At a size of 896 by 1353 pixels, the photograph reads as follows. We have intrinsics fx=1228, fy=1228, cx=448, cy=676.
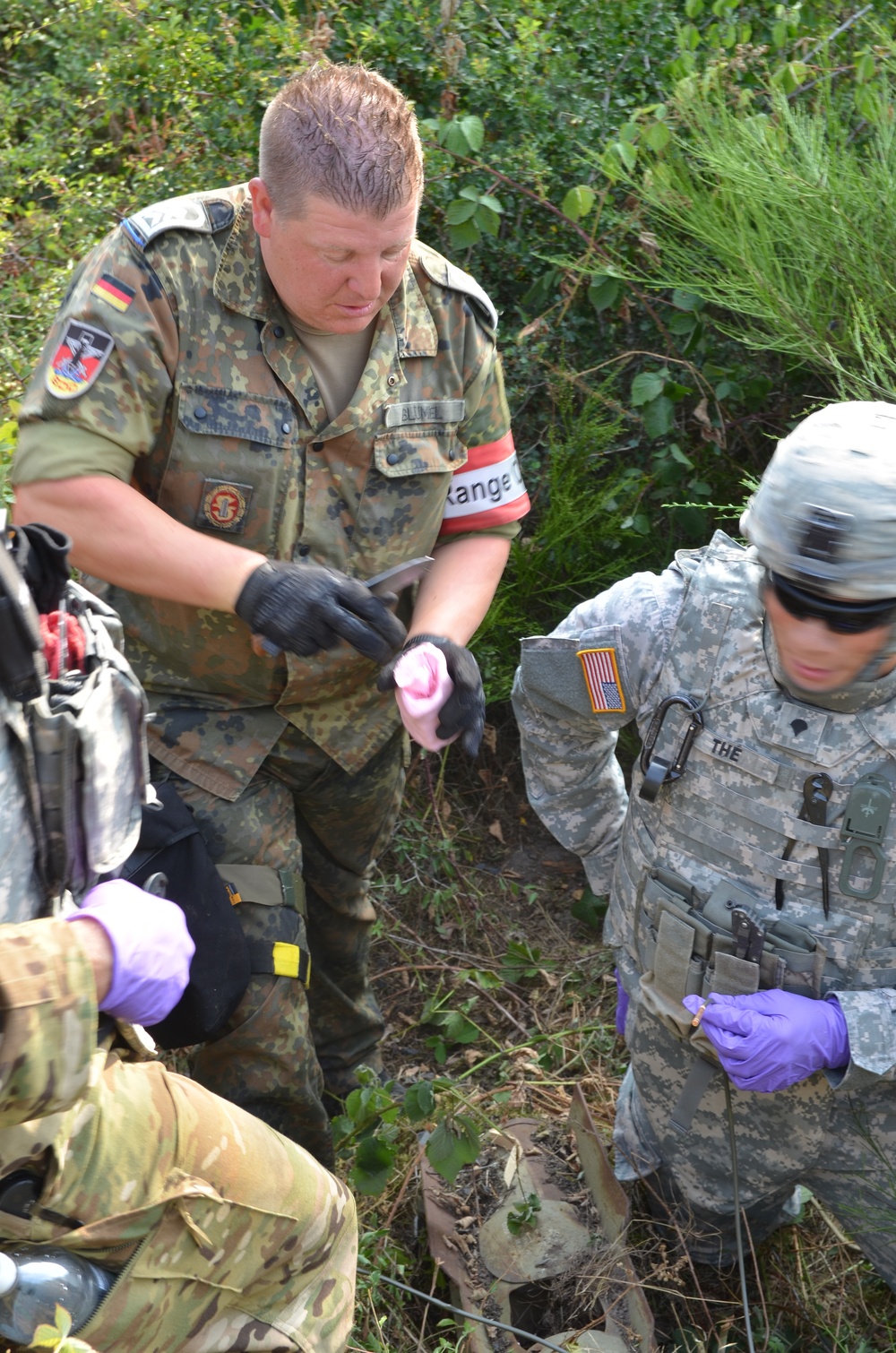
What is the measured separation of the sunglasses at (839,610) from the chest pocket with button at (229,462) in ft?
3.11

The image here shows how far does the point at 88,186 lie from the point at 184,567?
9.62 feet

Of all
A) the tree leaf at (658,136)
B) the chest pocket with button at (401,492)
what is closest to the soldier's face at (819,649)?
the chest pocket with button at (401,492)

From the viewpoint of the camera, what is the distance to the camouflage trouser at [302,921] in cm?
240

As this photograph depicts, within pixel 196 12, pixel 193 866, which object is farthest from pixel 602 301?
pixel 193 866

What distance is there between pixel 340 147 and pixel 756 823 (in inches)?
52.5

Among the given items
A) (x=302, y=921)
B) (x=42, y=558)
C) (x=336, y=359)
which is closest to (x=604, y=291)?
(x=336, y=359)

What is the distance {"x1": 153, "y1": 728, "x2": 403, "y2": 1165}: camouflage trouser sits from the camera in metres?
2.40

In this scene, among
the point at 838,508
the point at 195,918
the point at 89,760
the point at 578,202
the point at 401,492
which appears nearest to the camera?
the point at 89,760

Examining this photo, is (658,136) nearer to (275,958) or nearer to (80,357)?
(80,357)

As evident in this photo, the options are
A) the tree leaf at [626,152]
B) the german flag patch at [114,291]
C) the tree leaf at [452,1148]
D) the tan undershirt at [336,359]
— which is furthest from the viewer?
the tree leaf at [626,152]

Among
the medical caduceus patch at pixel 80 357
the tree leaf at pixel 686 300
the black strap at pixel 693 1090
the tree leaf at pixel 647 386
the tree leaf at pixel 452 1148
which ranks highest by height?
the medical caduceus patch at pixel 80 357

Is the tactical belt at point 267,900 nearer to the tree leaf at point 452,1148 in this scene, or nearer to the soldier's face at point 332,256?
the tree leaf at point 452,1148

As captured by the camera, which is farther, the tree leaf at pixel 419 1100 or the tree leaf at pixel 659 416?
the tree leaf at pixel 659 416

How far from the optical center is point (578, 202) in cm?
354
